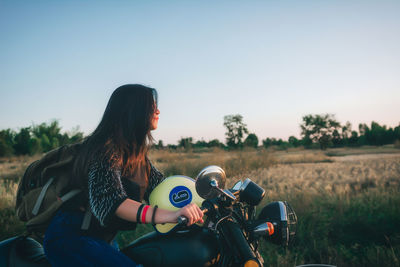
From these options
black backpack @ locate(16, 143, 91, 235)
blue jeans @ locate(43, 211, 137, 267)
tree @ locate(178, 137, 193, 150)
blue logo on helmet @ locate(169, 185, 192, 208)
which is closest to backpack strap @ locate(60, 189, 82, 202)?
black backpack @ locate(16, 143, 91, 235)

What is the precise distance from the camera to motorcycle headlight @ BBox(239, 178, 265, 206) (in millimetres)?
1540

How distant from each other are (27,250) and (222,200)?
1.50 metres

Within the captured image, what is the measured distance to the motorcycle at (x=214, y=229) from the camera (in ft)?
4.62

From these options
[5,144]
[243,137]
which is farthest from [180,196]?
[243,137]

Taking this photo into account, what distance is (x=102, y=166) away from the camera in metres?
1.58

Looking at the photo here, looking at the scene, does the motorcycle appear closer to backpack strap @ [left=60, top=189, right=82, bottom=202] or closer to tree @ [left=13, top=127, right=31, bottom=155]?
backpack strap @ [left=60, top=189, right=82, bottom=202]

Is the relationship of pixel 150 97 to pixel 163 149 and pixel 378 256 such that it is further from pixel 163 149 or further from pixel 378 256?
pixel 163 149

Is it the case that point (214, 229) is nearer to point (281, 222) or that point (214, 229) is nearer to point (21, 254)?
point (281, 222)

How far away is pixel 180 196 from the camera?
1633 millimetres

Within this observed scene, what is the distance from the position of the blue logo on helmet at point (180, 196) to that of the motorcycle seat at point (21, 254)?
3.36 feet

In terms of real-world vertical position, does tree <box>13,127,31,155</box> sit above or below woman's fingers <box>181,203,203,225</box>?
above

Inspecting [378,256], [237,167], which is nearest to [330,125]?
[237,167]

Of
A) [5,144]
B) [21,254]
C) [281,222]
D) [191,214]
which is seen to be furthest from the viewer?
[5,144]

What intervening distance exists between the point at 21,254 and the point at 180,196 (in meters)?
1.23
